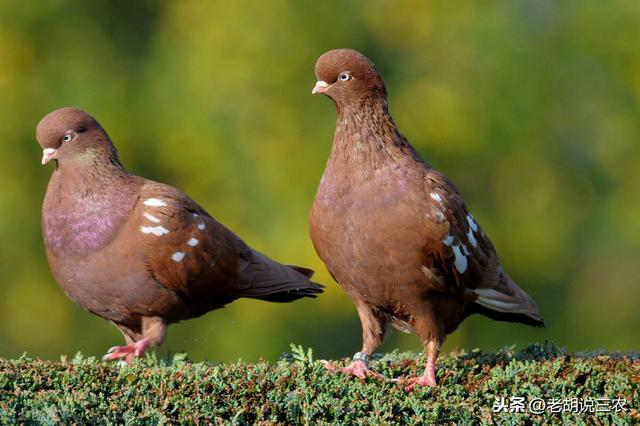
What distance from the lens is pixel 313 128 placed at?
12031 mm

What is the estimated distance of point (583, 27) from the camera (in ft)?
44.5

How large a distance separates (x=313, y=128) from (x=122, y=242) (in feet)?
18.4

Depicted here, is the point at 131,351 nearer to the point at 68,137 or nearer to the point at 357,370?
the point at 68,137

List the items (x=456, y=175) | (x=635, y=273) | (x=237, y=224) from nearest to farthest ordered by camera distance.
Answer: (x=237, y=224)
(x=456, y=175)
(x=635, y=273)

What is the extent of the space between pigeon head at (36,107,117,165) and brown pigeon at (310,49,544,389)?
1549 mm

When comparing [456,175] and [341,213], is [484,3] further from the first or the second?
[341,213]

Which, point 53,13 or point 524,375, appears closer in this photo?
point 524,375

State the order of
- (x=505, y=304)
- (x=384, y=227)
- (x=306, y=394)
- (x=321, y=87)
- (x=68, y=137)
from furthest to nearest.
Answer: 1. (x=68, y=137)
2. (x=505, y=304)
3. (x=321, y=87)
4. (x=384, y=227)
5. (x=306, y=394)

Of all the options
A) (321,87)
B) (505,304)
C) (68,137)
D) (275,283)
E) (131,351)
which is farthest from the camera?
(275,283)

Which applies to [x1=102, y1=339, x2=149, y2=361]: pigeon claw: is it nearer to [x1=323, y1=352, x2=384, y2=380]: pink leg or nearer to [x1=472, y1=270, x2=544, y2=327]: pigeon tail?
[x1=323, y1=352, x2=384, y2=380]: pink leg

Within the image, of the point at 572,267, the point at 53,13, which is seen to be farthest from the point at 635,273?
the point at 53,13

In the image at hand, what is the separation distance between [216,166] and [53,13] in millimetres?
2993

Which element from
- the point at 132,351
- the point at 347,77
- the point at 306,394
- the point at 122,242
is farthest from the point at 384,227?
the point at 132,351

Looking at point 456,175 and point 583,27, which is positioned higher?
point 583,27
